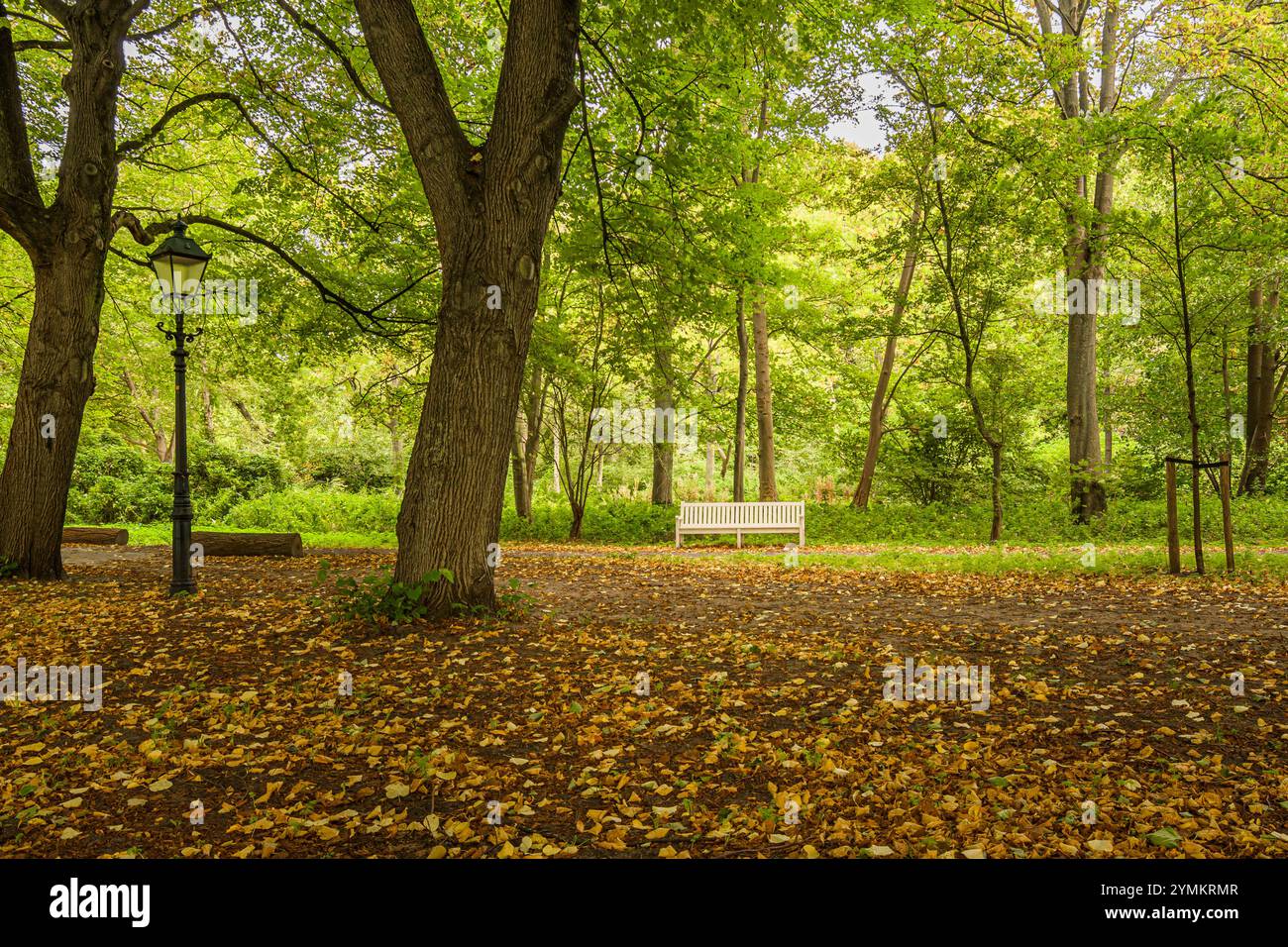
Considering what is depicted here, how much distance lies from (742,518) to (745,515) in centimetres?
9

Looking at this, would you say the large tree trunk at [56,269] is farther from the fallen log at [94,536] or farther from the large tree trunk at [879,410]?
the large tree trunk at [879,410]

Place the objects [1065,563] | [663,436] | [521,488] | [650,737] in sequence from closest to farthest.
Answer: [650,737], [1065,563], [521,488], [663,436]

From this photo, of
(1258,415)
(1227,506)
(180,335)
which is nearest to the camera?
(180,335)

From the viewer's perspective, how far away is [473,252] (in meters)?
6.09

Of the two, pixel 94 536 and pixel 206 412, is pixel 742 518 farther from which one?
pixel 206 412

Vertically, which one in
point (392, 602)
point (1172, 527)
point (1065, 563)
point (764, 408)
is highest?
point (764, 408)

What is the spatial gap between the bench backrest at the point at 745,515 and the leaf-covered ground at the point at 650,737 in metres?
8.02

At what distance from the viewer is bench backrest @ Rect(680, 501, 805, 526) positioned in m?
15.1

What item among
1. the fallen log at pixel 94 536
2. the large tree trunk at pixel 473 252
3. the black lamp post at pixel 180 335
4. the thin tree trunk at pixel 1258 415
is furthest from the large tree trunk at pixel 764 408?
the fallen log at pixel 94 536

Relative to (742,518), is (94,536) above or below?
below

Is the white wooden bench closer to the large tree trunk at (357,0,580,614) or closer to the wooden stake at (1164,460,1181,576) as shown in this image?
the wooden stake at (1164,460,1181,576)

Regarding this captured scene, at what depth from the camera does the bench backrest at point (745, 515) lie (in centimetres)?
1509

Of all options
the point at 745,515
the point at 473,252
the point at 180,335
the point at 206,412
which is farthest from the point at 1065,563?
the point at 206,412

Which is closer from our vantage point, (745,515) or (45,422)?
(45,422)
